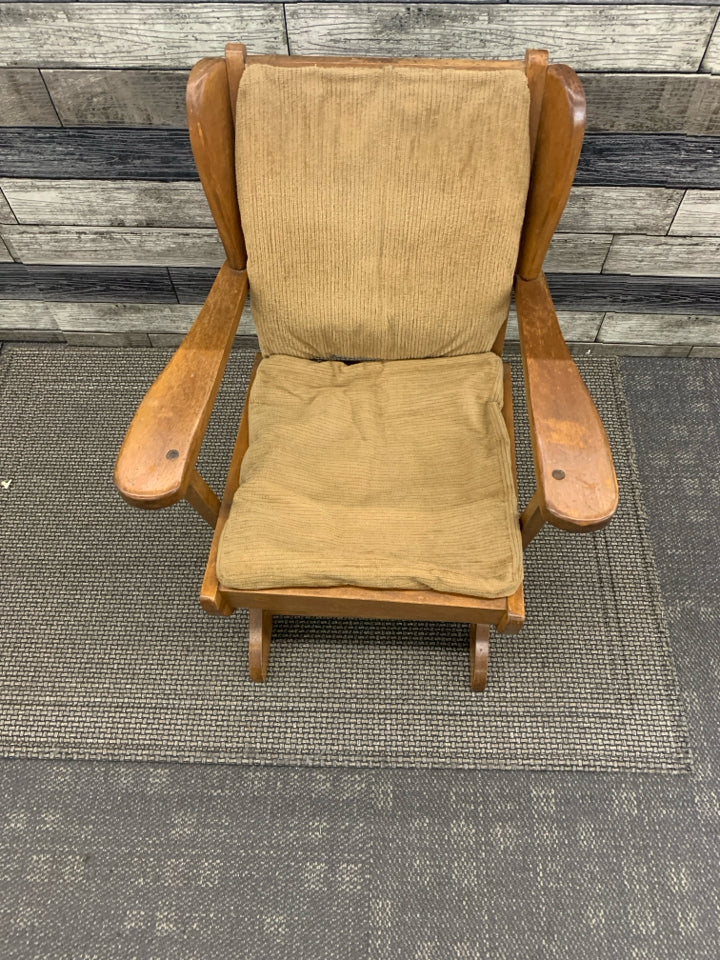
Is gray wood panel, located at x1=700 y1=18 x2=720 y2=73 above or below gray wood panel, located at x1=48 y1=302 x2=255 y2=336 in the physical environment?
above

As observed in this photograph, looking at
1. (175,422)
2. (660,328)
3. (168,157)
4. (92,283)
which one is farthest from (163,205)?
(660,328)

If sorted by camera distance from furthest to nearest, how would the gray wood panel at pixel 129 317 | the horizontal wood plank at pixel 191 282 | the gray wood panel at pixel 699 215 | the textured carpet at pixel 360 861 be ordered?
the gray wood panel at pixel 129 317
the horizontal wood plank at pixel 191 282
the gray wood panel at pixel 699 215
the textured carpet at pixel 360 861

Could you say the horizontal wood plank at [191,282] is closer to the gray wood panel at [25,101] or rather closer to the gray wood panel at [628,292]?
the gray wood panel at [628,292]

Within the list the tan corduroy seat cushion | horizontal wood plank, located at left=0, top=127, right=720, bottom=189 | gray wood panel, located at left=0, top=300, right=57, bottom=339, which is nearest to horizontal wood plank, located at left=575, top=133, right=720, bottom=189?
horizontal wood plank, located at left=0, top=127, right=720, bottom=189

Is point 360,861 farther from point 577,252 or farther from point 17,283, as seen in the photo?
point 17,283

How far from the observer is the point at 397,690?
1375mm

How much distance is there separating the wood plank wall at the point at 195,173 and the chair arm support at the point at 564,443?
57 cm

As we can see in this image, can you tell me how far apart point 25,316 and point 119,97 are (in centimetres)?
79

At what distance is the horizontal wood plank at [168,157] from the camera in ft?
4.59

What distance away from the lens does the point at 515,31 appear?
122 centimetres

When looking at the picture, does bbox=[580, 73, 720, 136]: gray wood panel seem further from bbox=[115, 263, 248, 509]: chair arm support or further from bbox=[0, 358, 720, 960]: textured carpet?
bbox=[0, 358, 720, 960]: textured carpet

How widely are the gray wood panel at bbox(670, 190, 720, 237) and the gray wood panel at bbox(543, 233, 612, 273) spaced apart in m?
0.16

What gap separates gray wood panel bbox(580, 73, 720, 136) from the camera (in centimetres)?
128

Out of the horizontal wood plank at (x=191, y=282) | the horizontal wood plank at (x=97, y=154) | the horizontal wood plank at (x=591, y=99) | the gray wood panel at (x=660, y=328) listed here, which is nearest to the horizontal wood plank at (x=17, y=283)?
the horizontal wood plank at (x=97, y=154)
